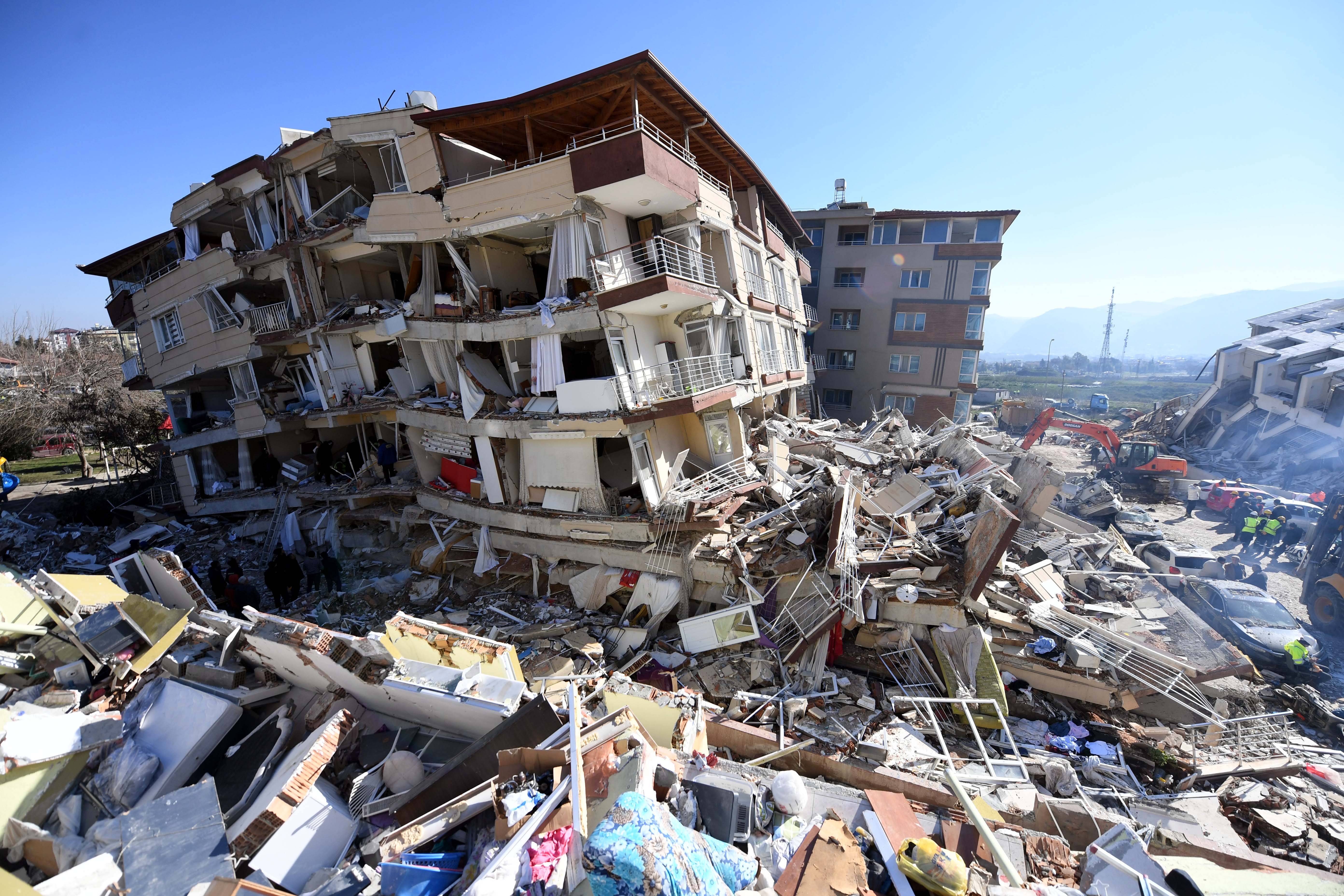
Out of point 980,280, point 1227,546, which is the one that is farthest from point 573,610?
point 980,280

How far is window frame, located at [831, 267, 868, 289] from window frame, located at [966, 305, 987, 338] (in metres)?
6.34

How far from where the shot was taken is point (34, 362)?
930 inches

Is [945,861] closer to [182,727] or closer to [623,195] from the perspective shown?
[182,727]

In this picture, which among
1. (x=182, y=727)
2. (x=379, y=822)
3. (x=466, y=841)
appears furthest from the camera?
(x=182, y=727)

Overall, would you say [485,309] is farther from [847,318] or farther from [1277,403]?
[1277,403]

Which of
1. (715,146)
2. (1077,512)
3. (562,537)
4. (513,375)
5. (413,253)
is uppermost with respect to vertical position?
(715,146)

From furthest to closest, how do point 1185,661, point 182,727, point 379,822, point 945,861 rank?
1. point 1185,661
2. point 182,727
3. point 379,822
4. point 945,861

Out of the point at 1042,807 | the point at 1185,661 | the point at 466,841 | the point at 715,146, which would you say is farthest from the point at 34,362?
the point at 1185,661

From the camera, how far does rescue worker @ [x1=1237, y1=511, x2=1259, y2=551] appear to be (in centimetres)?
1650

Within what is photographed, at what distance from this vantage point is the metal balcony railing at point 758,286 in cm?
1877

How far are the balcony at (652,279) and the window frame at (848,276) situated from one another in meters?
19.6

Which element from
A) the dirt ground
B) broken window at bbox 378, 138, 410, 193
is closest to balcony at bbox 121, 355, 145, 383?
broken window at bbox 378, 138, 410, 193

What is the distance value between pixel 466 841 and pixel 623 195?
1324 centimetres

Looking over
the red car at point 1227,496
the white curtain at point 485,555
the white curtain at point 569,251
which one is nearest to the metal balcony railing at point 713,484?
the white curtain at point 485,555
